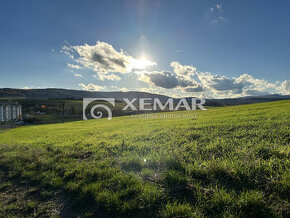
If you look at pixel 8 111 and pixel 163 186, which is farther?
pixel 8 111

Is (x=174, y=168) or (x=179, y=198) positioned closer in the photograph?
(x=179, y=198)

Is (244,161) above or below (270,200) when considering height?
above

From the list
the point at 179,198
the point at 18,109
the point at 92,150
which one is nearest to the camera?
the point at 179,198

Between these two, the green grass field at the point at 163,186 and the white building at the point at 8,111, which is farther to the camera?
the white building at the point at 8,111

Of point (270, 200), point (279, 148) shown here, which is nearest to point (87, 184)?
point (270, 200)

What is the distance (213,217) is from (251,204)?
89cm

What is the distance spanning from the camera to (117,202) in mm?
3961

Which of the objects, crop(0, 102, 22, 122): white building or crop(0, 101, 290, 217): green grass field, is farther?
crop(0, 102, 22, 122): white building

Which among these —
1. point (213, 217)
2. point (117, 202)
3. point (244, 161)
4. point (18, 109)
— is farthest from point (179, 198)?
point (18, 109)

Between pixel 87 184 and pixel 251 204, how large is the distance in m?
5.12

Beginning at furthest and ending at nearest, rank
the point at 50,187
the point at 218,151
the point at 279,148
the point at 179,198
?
the point at 218,151 → the point at 50,187 → the point at 279,148 → the point at 179,198

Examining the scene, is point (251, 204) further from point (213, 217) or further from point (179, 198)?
point (179, 198)

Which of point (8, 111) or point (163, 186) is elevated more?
point (163, 186)

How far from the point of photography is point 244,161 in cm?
455
